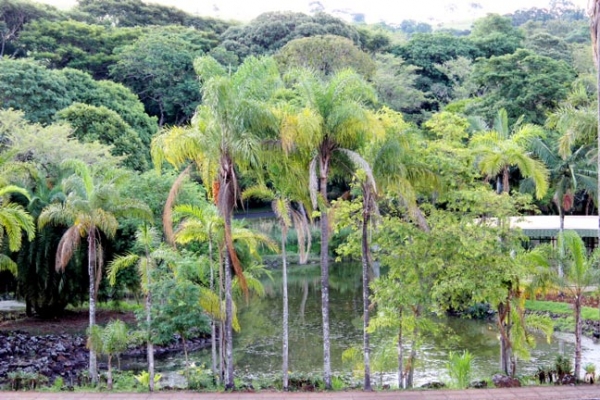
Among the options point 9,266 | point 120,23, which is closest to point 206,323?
point 9,266

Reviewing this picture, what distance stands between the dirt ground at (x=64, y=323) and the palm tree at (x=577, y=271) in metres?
18.3

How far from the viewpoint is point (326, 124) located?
1566 centimetres

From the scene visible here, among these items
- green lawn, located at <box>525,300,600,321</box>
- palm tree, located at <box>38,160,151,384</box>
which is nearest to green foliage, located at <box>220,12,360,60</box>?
green lawn, located at <box>525,300,600,321</box>

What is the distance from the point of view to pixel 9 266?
2564 cm

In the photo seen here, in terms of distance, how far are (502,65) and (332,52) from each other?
44.5ft

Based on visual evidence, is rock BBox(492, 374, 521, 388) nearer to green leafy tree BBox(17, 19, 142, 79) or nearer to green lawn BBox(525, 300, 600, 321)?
green lawn BBox(525, 300, 600, 321)

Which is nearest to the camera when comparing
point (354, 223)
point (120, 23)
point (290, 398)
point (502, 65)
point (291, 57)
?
point (290, 398)

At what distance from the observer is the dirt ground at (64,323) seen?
90.8 ft

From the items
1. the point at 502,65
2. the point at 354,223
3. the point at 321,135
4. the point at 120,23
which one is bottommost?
the point at 354,223

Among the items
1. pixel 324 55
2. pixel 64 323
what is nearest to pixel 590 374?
pixel 64 323

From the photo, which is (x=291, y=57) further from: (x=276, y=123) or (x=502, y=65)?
(x=276, y=123)

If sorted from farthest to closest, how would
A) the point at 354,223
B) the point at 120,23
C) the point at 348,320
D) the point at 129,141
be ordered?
the point at 120,23 < the point at 129,141 < the point at 348,320 < the point at 354,223

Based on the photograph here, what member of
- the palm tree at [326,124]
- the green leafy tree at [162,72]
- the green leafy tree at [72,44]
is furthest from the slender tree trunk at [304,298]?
the green leafy tree at [72,44]

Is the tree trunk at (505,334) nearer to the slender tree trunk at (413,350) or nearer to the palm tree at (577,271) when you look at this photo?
the palm tree at (577,271)
